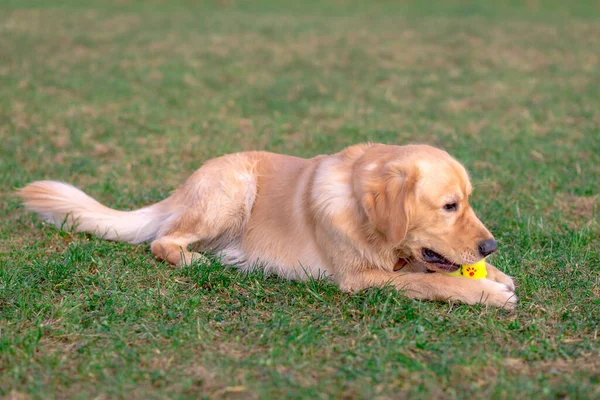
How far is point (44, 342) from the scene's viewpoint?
3439 millimetres

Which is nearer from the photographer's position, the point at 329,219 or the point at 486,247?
the point at 486,247

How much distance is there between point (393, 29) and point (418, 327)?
35.4 feet

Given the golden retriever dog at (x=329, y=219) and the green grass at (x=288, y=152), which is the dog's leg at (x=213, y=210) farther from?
the green grass at (x=288, y=152)

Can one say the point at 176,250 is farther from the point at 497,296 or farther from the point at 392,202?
the point at 497,296

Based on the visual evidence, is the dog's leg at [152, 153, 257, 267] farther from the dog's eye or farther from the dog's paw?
the dog's paw

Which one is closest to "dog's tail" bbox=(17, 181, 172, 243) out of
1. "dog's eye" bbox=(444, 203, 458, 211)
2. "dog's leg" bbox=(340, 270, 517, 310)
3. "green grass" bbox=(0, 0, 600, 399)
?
"green grass" bbox=(0, 0, 600, 399)

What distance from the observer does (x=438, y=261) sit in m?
4.05

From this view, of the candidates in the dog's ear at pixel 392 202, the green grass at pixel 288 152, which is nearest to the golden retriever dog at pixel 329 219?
the dog's ear at pixel 392 202

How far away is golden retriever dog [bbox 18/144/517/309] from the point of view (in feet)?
12.6

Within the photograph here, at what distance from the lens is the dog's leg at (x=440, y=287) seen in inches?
151

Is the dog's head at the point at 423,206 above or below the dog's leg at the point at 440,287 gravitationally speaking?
above

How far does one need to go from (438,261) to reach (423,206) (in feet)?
1.35

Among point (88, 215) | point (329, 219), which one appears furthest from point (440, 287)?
point (88, 215)

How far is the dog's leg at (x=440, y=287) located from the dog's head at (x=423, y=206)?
134 mm
